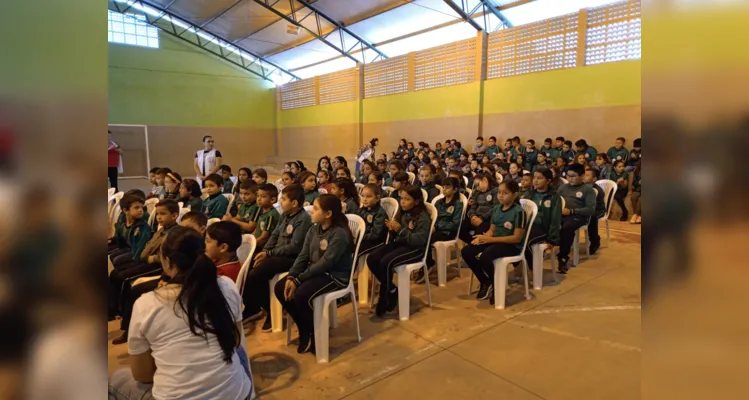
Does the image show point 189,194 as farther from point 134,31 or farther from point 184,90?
point 134,31

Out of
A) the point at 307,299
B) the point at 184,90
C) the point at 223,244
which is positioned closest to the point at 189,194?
the point at 223,244

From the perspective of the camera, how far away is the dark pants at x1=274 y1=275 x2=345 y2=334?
2.46 m

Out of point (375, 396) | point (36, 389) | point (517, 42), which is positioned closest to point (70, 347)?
point (36, 389)

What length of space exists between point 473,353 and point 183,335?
1.65m

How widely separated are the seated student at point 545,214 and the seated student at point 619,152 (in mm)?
3969

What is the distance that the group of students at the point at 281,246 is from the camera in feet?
4.94

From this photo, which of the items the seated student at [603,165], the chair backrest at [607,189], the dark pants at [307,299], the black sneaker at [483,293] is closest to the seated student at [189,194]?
the dark pants at [307,299]

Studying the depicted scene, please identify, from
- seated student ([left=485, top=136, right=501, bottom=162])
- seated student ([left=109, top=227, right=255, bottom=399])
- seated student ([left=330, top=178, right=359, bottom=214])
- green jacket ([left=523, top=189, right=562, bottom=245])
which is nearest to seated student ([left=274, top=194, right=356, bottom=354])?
seated student ([left=109, top=227, right=255, bottom=399])

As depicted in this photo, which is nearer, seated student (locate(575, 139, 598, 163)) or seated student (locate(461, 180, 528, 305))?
seated student (locate(461, 180, 528, 305))

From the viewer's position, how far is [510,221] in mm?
3273

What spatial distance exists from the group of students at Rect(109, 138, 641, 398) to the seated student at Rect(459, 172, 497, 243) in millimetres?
11

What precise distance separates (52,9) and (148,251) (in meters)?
2.89

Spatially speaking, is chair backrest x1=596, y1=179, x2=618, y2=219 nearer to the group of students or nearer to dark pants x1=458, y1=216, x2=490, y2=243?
the group of students

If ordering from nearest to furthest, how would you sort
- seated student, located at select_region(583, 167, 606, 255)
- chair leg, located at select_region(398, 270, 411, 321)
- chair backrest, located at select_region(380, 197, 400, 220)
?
1. chair leg, located at select_region(398, 270, 411, 321)
2. chair backrest, located at select_region(380, 197, 400, 220)
3. seated student, located at select_region(583, 167, 606, 255)
